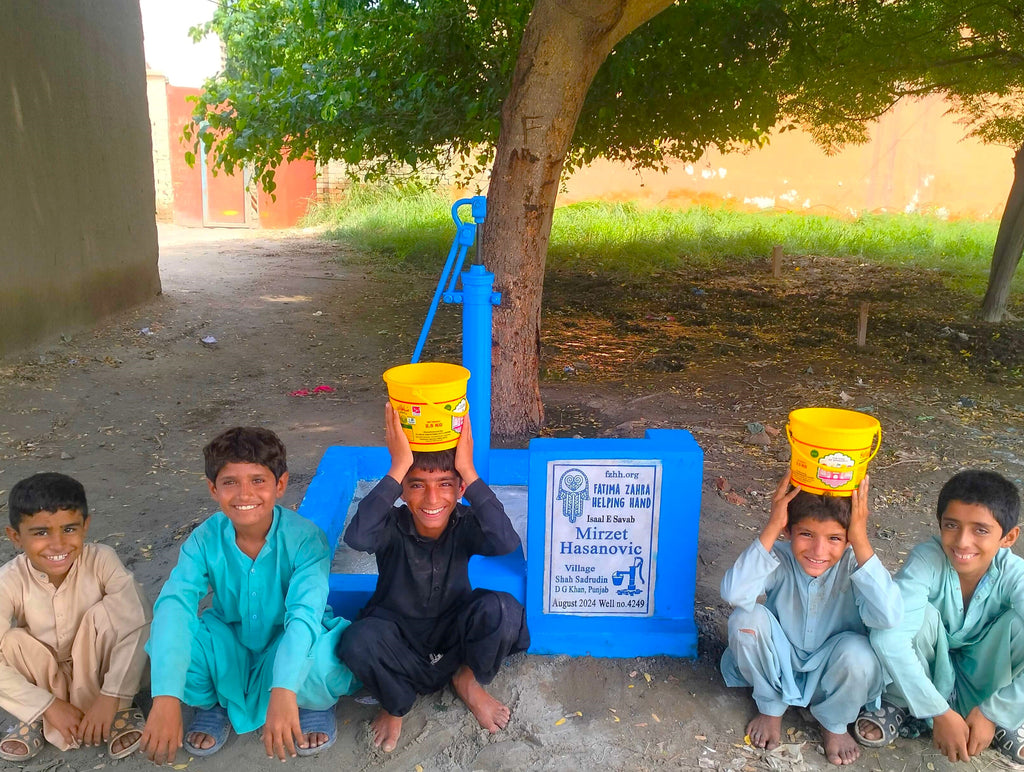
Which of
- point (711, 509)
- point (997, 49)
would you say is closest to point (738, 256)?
point (997, 49)

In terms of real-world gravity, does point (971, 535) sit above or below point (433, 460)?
below

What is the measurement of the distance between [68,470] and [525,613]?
9.26 ft

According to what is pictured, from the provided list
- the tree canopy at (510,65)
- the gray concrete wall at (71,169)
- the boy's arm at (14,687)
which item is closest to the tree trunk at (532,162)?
the tree canopy at (510,65)

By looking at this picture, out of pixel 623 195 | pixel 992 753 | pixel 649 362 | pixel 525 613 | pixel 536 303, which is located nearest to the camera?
pixel 992 753

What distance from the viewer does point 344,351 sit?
6949 millimetres

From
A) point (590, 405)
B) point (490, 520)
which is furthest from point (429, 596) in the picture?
point (590, 405)

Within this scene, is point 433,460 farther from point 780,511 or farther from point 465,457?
point 780,511

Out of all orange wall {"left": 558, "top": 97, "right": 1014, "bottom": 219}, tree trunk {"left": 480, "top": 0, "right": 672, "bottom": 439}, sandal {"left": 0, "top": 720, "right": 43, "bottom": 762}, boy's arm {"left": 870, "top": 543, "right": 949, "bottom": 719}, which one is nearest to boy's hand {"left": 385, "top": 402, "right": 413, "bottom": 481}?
sandal {"left": 0, "top": 720, "right": 43, "bottom": 762}

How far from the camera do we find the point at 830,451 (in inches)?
83.5

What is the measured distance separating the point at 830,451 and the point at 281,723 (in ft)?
5.03

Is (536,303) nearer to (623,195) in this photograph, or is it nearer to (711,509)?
(711,509)

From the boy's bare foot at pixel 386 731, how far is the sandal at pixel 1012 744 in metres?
1.65

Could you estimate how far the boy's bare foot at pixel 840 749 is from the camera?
7.59 feet

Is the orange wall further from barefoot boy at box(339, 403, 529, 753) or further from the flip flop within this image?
the flip flop
